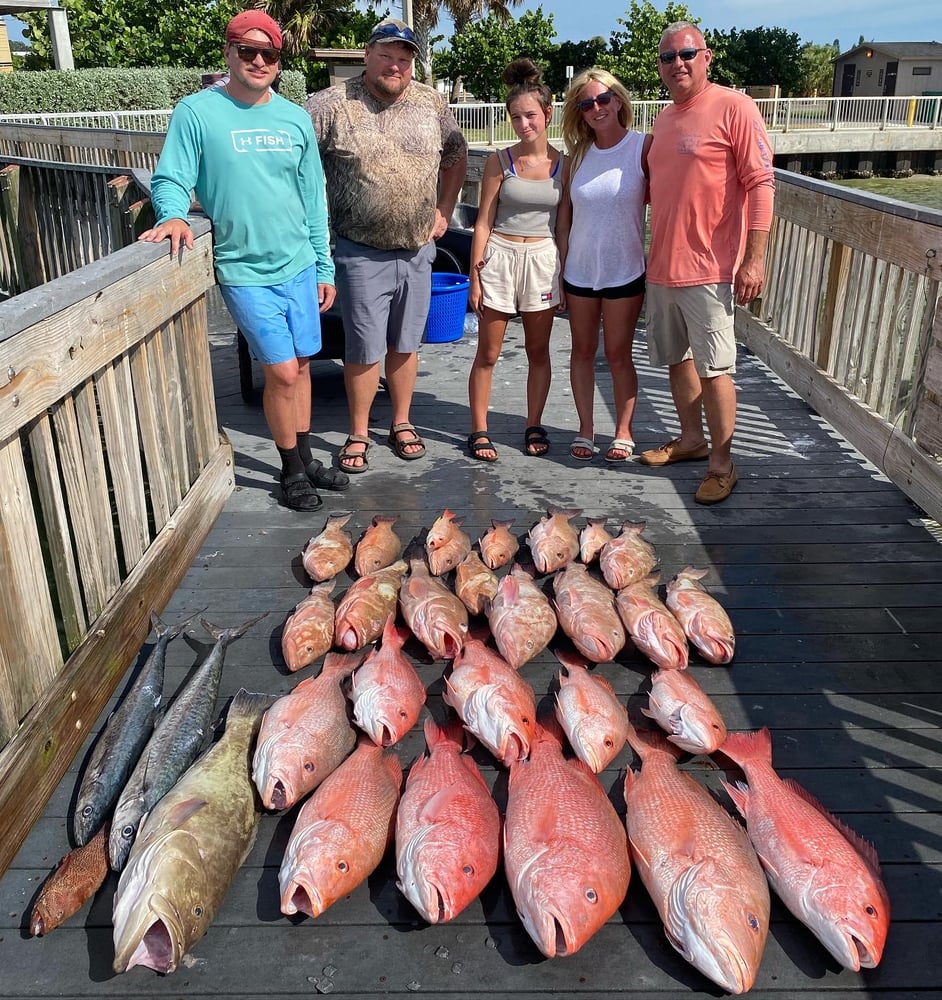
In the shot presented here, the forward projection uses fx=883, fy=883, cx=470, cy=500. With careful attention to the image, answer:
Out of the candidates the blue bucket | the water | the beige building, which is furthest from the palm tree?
the beige building

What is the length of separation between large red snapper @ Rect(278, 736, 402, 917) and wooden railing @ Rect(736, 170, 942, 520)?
2787 mm

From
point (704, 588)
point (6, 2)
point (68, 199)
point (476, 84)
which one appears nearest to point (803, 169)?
point (476, 84)

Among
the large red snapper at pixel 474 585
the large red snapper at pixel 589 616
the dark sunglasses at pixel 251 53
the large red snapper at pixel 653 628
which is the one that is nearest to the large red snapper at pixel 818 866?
the large red snapper at pixel 653 628

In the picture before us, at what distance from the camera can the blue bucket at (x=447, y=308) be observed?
633 cm

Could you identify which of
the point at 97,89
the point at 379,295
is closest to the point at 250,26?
the point at 379,295

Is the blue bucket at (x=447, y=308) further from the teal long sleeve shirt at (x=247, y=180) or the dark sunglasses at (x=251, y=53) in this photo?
the dark sunglasses at (x=251, y=53)

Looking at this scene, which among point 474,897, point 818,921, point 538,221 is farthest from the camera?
point 538,221

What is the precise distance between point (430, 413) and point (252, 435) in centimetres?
109

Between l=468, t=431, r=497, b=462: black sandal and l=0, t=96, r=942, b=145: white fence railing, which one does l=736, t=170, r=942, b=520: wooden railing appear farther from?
l=0, t=96, r=942, b=145: white fence railing

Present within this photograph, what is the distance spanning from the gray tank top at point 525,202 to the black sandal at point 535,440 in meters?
1.05

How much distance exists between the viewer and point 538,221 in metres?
4.34

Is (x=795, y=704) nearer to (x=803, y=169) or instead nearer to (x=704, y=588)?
(x=704, y=588)

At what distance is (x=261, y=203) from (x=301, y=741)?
227cm

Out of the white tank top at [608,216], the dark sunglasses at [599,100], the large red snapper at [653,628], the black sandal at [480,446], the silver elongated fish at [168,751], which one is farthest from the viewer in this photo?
the black sandal at [480,446]
